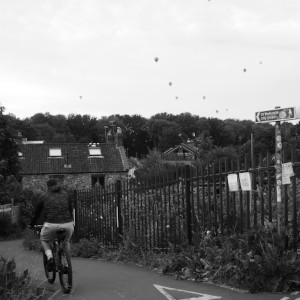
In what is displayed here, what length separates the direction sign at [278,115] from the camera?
6.19 meters

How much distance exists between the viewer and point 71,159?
146ft

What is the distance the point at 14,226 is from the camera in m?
25.4

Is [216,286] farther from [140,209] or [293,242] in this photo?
[140,209]

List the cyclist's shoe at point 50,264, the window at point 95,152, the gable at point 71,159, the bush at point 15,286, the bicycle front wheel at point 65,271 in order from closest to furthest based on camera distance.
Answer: the bush at point 15,286
the bicycle front wheel at point 65,271
the cyclist's shoe at point 50,264
the gable at point 71,159
the window at point 95,152

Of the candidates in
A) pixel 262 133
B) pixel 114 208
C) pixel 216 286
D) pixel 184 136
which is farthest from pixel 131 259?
pixel 184 136

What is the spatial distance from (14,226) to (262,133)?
2236 inches

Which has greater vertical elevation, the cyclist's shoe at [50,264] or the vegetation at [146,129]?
the vegetation at [146,129]

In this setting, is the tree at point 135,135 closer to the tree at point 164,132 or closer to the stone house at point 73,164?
the tree at point 164,132

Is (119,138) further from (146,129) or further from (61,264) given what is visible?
(146,129)

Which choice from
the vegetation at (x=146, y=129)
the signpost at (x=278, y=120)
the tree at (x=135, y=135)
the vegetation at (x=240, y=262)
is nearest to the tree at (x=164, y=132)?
the vegetation at (x=146, y=129)

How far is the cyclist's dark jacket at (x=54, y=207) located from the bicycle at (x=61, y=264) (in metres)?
0.21

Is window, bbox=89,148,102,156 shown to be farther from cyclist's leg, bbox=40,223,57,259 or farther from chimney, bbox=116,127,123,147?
cyclist's leg, bbox=40,223,57,259

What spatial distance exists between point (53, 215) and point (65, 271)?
2.83ft

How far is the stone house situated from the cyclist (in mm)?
34496
